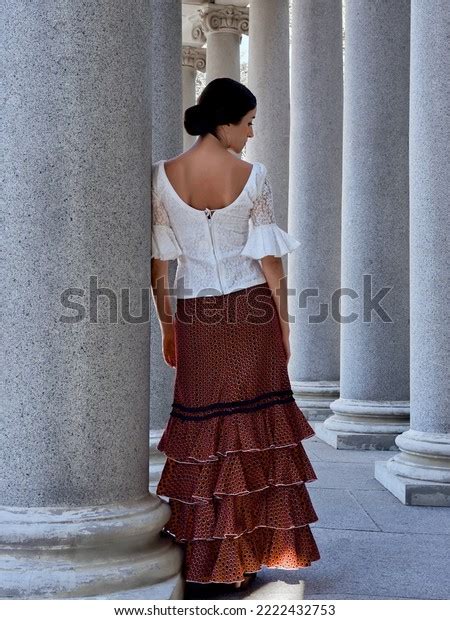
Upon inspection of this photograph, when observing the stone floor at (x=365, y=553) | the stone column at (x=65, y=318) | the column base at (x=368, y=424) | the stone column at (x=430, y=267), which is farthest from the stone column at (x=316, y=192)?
the stone column at (x=65, y=318)

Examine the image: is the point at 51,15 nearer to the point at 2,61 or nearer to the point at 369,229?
the point at 2,61

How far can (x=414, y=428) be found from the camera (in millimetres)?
56531

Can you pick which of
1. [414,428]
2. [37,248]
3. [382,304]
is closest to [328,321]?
[382,304]

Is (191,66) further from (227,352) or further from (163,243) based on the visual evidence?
(227,352)

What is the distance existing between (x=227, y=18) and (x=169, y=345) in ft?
351

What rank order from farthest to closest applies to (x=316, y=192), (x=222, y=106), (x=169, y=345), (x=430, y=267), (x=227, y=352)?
(x=316, y=192) → (x=430, y=267) → (x=169, y=345) → (x=222, y=106) → (x=227, y=352)

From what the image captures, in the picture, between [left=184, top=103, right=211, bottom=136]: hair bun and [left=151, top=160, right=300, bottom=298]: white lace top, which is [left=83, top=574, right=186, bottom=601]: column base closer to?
[left=151, top=160, right=300, bottom=298]: white lace top

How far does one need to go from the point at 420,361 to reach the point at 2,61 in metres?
33.0

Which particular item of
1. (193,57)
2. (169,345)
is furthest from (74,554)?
(193,57)

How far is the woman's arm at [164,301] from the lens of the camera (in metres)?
36.1

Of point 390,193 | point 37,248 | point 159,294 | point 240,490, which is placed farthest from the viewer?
point 390,193

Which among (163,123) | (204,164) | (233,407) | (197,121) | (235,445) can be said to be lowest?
(235,445)

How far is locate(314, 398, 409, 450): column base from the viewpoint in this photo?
75062 mm

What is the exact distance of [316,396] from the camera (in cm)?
9794
